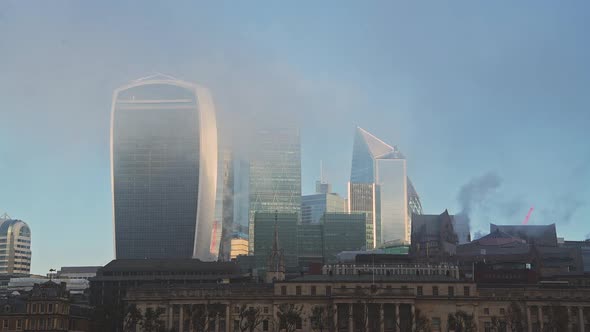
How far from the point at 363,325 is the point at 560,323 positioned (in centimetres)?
4480

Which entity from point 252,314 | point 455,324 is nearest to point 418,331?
point 455,324

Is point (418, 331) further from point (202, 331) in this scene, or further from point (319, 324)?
point (202, 331)

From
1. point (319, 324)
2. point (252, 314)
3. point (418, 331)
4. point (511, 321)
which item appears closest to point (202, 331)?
point (252, 314)

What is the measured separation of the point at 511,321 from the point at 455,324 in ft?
42.7

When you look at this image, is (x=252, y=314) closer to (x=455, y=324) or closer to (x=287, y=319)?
(x=287, y=319)

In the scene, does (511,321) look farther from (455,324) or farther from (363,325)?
(363,325)

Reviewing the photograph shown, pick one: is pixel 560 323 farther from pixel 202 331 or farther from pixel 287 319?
pixel 202 331

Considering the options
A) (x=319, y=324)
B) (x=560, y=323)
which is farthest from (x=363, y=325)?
(x=560, y=323)

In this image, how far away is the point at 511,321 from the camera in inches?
7830

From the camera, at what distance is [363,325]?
19888cm

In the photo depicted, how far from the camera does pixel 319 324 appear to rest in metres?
197

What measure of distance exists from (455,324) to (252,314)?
47.8 m

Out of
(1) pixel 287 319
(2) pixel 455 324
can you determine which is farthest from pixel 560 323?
(1) pixel 287 319

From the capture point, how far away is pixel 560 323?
19350 cm
